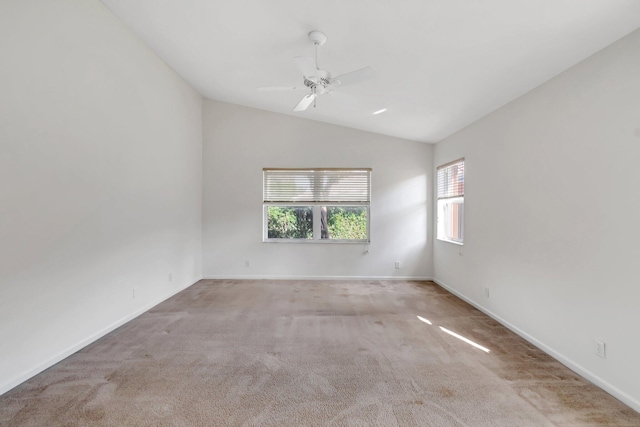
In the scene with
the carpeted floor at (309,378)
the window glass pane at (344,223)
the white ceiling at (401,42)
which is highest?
Result: the white ceiling at (401,42)

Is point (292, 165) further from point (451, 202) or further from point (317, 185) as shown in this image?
point (451, 202)

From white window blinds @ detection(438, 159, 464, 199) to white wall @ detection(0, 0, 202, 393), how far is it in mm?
4209

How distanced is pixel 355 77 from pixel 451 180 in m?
2.84

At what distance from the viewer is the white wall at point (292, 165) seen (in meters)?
4.93

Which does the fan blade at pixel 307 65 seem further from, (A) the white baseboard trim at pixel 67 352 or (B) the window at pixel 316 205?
(A) the white baseboard trim at pixel 67 352

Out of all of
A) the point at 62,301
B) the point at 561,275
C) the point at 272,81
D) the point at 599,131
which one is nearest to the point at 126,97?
the point at 272,81

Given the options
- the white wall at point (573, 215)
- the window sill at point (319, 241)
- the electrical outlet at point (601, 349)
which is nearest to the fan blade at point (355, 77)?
the white wall at point (573, 215)

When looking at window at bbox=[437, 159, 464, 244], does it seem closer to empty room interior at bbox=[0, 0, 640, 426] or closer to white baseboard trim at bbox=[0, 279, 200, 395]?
empty room interior at bbox=[0, 0, 640, 426]

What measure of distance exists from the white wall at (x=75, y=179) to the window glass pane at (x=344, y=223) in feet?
8.45

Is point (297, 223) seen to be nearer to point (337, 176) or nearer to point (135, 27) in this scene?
point (337, 176)

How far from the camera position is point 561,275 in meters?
2.32

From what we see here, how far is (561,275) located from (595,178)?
83 cm

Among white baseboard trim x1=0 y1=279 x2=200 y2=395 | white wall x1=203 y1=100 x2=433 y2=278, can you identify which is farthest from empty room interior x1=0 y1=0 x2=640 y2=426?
white wall x1=203 y1=100 x2=433 y2=278

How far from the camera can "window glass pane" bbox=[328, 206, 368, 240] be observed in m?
5.05
